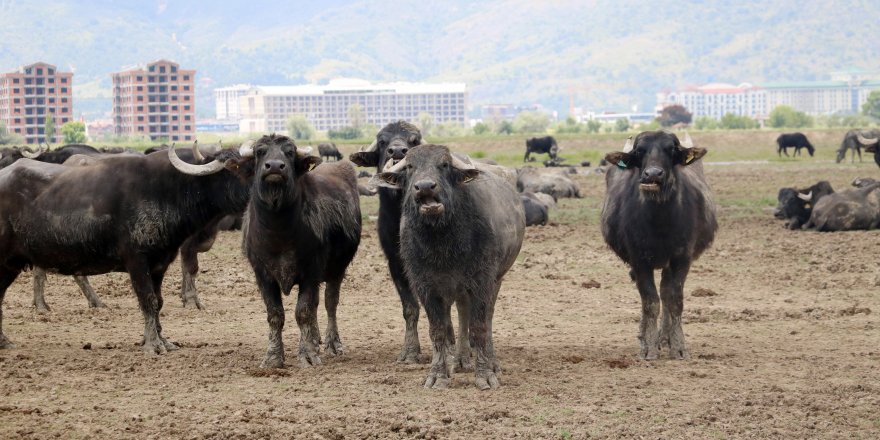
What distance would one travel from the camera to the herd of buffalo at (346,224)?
10102mm

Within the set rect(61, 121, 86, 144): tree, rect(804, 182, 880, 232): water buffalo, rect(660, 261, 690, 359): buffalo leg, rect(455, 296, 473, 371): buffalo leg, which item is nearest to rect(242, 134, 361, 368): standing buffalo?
rect(455, 296, 473, 371): buffalo leg

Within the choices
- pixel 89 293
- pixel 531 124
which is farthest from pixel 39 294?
pixel 531 124

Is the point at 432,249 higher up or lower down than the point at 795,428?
higher up

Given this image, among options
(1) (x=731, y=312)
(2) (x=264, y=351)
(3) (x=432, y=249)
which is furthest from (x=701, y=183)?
(2) (x=264, y=351)

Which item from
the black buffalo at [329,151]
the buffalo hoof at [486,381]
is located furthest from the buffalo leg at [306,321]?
the black buffalo at [329,151]

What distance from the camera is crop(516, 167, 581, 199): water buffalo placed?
32125mm

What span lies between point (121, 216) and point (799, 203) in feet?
49.9

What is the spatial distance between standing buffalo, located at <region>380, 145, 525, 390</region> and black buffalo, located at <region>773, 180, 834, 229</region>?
564 inches

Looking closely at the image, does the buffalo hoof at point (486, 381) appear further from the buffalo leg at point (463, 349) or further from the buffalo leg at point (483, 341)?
the buffalo leg at point (463, 349)

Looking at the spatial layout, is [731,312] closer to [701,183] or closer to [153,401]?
[701,183]

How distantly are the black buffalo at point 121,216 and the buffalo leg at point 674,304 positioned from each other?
166 inches

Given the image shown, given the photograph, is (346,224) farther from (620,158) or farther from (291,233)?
(620,158)

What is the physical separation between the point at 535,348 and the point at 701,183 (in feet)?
7.99

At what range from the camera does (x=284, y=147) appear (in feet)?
35.8
